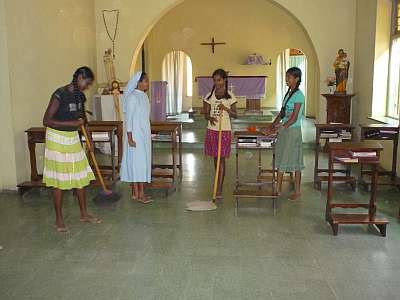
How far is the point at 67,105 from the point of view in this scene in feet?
13.7

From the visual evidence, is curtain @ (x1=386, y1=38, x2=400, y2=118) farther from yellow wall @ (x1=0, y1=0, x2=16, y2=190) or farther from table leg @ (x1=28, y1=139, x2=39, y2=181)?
yellow wall @ (x1=0, y1=0, x2=16, y2=190)

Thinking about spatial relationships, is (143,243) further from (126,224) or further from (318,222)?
(318,222)

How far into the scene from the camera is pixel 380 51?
7.11 m

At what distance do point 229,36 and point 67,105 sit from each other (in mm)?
9737

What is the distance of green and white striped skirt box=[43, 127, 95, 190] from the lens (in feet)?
13.8

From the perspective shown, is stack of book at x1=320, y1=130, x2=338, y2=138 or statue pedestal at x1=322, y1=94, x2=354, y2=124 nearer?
stack of book at x1=320, y1=130, x2=338, y2=138

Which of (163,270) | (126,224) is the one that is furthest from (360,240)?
(126,224)

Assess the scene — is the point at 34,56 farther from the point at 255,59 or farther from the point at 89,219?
the point at 255,59

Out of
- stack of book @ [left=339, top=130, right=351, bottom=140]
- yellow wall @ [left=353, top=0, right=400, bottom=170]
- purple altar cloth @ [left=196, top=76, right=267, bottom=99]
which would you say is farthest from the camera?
purple altar cloth @ [left=196, top=76, right=267, bottom=99]

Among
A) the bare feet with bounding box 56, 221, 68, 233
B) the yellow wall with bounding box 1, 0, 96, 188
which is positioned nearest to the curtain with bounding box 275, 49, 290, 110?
the yellow wall with bounding box 1, 0, 96, 188

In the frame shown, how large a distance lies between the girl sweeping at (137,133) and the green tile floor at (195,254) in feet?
1.21

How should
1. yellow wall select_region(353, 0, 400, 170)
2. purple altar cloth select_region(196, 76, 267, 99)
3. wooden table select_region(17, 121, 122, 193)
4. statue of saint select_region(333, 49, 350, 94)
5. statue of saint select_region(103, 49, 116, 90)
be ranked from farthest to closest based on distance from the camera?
purple altar cloth select_region(196, 76, 267, 99) → statue of saint select_region(103, 49, 116, 90) → statue of saint select_region(333, 49, 350, 94) → yellow wall select_region(353, 0, 400, 170) → wooden table select_region(17, 121, 122, 193)

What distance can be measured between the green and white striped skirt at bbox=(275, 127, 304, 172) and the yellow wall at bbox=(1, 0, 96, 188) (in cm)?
320

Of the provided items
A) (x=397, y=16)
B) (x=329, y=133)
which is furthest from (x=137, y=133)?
(x=397, y=16)
